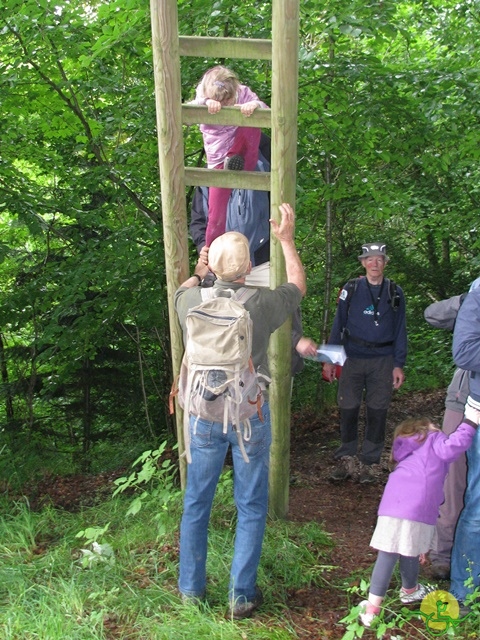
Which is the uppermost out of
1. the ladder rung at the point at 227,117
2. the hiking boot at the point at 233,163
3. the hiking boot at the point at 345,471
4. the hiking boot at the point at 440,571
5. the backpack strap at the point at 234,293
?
the ladder rung at the point at 227,117

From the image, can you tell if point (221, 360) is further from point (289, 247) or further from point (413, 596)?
point (413, 596)

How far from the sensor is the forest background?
5324 millimetres

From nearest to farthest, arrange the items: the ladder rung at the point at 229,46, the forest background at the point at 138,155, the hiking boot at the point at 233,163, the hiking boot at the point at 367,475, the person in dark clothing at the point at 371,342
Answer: the ladder rung at the point at 229,46
the hiking boot at the point at 233,163
the forest background at the point at 138,155
the person in dark clothing at the point at 371,342
the hiking boot at the point at 367,475

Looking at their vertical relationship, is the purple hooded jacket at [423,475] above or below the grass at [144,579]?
above

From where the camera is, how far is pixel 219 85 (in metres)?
3.49

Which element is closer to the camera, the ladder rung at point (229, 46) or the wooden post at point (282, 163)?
the wooden post at point (282, 163)

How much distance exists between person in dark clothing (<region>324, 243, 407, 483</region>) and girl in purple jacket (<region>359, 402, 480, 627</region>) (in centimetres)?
234

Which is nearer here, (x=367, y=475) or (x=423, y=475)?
(x=423, y=475)

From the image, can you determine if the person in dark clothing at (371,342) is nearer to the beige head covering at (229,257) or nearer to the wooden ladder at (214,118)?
the wooden ladder at (214,118)

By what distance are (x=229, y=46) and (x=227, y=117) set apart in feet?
1.35

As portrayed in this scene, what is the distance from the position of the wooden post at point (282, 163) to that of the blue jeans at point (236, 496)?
0.71m

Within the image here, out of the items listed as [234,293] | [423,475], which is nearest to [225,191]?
[234,293]

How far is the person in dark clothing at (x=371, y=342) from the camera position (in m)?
5.60

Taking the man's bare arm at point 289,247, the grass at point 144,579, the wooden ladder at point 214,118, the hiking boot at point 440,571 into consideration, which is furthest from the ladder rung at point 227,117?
the hiking boot at point 440,571
